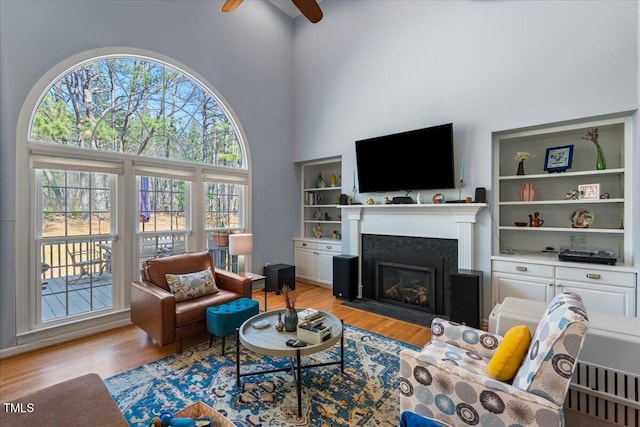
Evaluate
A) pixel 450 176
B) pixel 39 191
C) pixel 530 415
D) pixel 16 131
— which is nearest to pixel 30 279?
pixel 39 191

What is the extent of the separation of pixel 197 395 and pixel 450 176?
3.49 m

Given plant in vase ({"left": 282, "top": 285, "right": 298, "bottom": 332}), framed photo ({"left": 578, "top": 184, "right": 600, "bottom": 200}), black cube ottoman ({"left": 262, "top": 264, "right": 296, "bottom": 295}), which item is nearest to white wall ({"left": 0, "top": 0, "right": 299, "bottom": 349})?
black cube ottoman ({"left": 262, "top": 264, "right": 296, "bottom": 295})

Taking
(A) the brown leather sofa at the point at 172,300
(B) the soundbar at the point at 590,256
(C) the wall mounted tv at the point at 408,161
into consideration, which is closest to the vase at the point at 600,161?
(B) the soundbar at the point at 590,256

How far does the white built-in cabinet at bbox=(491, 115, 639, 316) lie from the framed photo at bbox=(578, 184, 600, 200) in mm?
66

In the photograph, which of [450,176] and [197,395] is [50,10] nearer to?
[197,395]

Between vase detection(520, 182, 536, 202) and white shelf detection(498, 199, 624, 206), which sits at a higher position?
vase detection(520, 182, 536, 202)

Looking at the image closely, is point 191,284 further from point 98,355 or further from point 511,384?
point 511,384

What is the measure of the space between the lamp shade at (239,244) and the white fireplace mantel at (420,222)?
161cm

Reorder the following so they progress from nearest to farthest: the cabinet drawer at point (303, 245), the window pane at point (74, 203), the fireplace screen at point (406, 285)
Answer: the window pane at point (74, 203)
the fireplace screen at point (406, 285)
the cabinet drawer at point (303, 245)

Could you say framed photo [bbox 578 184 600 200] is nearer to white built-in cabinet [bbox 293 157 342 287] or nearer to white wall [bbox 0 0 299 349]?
white built-in cabinet [bbox 293 157 342 287]

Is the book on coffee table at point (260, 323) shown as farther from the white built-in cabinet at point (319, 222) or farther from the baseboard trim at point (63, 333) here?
the white built-in cabinet at point (319, 222)

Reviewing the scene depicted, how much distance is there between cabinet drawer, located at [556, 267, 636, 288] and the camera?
265 cm

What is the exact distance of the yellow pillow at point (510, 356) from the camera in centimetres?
148

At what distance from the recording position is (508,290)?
3.25 meters
